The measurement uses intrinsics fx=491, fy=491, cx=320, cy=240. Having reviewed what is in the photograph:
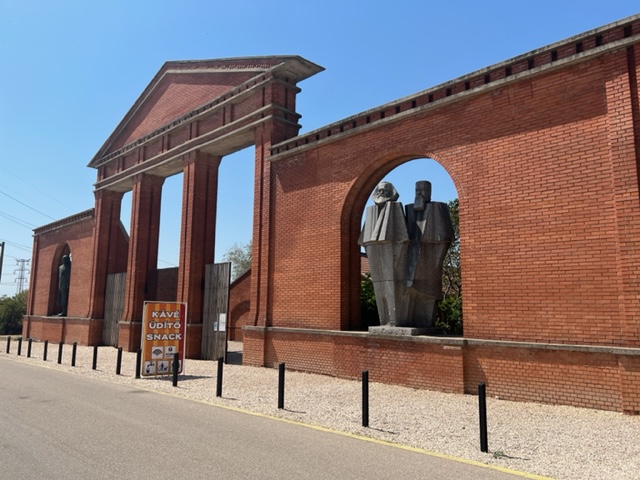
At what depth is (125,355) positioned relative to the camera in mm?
19641

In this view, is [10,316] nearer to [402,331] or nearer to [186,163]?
[186,163]

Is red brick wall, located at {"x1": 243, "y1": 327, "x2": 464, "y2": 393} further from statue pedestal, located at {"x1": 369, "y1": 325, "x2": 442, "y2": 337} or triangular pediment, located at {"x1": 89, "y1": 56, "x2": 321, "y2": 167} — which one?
triangular pediment, located at {"x1": 89, "y1": 56, "x2": 321, "y2": 167}

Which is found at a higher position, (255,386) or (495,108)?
(495,108)

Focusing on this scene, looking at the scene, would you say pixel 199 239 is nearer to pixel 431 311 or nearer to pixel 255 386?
pixel 255 386

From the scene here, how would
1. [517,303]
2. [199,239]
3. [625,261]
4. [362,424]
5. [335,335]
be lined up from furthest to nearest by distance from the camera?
[199,239], [335,335], [517,303], [625,261], [362,424]

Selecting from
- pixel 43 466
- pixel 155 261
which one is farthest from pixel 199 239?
pixel 43 466

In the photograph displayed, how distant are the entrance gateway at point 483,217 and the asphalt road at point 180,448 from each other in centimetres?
430

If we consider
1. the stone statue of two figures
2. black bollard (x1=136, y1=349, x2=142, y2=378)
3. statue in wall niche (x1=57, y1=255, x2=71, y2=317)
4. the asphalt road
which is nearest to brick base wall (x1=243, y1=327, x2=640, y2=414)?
the stone statue of two figures

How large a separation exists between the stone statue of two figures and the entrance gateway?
0.80 meters

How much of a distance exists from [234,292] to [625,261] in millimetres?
22781

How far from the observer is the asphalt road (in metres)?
4.98

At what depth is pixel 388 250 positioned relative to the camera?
11.7 meters

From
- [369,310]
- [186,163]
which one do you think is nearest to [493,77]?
[369,310]

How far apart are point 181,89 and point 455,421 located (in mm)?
17858
